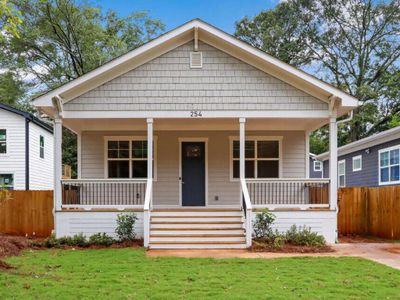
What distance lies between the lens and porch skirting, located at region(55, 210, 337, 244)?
12727 mm

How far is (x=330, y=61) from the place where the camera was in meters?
33.9

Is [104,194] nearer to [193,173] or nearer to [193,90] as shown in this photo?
[193,173]

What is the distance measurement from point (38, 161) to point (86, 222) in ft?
42.5

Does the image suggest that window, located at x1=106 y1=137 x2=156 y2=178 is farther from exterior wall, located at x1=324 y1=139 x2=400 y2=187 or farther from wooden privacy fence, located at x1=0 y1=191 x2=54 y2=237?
exterior wall, located at x1=324 y1=139 x2=400 y2=187

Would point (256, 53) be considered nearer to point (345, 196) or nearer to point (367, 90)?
point (345, 196)

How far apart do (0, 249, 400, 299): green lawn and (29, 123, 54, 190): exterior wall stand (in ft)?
46.9

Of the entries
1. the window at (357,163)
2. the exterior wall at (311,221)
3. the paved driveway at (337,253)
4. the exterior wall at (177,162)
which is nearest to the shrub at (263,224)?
the exterior wall at (311,221)

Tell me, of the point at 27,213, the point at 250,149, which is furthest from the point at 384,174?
the point at 27,213

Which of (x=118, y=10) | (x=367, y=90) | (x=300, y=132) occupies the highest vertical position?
(x=118, y=10)

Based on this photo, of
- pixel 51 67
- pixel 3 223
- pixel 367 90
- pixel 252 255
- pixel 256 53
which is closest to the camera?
pixel 252 255

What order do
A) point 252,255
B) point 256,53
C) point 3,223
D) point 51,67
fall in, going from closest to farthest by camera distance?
1. point 252,255
2. point 256,53
3. point 3,223
4. point 51,67

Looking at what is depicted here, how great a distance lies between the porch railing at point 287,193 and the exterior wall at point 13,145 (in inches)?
518

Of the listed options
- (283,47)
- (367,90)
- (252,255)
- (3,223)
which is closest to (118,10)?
(283,47)

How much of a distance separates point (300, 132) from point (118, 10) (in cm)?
2339
